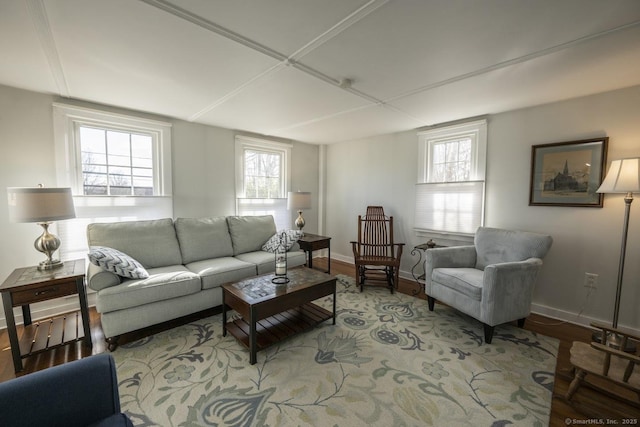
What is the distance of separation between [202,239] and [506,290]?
3189mm

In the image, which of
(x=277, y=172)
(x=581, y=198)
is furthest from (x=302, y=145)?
(x=581, y=198)

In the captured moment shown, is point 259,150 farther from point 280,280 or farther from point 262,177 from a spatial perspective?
point 280,280

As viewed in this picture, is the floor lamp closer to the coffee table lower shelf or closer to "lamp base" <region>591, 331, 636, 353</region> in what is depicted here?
"lamp base" <region>591, 331, 636, 353</region>

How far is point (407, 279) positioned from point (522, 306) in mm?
1663

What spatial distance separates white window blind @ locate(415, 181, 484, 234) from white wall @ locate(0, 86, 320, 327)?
294 centimetres

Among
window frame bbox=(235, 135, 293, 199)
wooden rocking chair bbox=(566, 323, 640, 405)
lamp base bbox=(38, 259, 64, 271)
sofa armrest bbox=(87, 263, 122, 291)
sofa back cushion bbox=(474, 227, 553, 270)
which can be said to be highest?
window frame bbox=(235, 135, 293, 199)

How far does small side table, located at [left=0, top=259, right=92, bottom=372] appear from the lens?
70.7 inches

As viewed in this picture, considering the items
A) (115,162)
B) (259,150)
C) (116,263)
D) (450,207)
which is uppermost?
(259,150)

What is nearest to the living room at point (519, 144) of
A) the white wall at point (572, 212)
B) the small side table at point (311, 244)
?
the white wall at point (572, 212)

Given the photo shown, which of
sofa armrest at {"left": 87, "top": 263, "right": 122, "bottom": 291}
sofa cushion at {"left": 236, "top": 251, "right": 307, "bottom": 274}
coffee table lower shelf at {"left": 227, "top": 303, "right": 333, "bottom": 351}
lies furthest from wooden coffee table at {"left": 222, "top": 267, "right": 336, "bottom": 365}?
sofa armrest at {"left": 87, "top": 263, "right": 122, "bottom": 291}

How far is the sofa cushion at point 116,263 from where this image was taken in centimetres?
209

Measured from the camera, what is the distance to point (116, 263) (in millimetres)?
2152

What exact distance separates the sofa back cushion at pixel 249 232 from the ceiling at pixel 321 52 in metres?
1.49

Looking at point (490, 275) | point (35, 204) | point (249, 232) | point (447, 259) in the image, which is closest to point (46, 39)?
point (35, 204)
